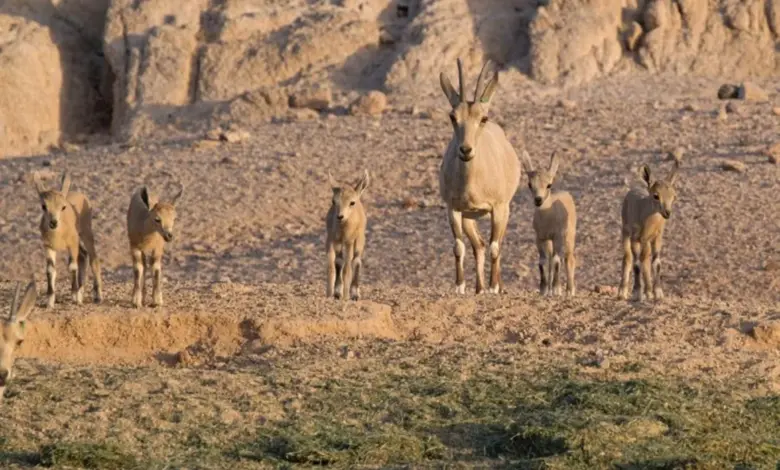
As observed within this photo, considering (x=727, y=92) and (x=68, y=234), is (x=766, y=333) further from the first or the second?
(x=727, y=92)

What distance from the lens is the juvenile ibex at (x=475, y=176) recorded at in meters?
17.0

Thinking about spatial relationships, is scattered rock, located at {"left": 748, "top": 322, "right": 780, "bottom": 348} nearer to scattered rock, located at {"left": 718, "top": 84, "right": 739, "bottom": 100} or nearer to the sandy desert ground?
the sandy desert ground

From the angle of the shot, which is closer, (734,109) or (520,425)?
(520,425)

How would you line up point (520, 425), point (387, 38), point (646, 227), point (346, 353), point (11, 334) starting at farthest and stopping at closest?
point (387, 38)
point (646, 227)
point (346, 353)
point (520, 425)
point (11, 334)

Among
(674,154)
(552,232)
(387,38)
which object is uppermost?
(387,38)

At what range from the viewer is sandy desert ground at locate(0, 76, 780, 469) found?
11.8 metres

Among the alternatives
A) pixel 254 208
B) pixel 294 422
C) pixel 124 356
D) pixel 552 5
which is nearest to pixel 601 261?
pixel 254 208

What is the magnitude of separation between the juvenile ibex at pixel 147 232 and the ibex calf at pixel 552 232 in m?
3.55

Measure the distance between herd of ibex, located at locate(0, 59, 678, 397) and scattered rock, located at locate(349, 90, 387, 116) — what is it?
8.54 metres

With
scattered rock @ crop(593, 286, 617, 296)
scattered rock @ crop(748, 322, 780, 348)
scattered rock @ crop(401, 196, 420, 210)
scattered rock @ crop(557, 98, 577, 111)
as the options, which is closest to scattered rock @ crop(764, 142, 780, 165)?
scattered rock @ crop(557, 98, 577, 111)

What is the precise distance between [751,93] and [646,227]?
10.5 metres

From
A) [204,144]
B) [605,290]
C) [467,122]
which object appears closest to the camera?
[467,122]

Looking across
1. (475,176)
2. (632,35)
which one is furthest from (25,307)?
(632,35)

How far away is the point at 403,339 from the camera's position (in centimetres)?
1521
